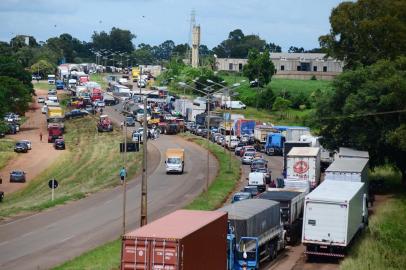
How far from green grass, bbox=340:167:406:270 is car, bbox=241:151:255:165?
24.0 m

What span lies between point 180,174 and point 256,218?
126ft

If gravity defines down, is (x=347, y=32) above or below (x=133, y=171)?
above

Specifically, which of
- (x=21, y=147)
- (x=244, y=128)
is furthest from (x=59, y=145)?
(x=244, y=128)

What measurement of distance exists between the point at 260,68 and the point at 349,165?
3951 inches

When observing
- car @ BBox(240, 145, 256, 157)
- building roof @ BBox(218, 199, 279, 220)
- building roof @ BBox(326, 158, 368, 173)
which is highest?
building roof @ BBox(326, 158, 368, 173)

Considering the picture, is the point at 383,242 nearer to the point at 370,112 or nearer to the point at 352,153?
the point at 352,153

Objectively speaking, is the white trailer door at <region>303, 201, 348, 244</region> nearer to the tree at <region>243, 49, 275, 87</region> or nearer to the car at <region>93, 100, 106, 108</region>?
the car at <region>93, 100, 106, 108</region>

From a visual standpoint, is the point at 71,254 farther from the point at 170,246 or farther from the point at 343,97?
the point at 343,97

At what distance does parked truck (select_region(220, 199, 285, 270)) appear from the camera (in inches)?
1289

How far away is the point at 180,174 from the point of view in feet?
239

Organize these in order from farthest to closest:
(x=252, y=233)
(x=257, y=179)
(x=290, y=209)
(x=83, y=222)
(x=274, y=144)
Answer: (x=274, y=144), (x=257, y=179), (x=83, y=222), (x=290, y=209), (x=252, y=233)

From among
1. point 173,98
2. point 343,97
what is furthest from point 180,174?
point 173,98

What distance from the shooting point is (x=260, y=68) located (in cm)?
15062

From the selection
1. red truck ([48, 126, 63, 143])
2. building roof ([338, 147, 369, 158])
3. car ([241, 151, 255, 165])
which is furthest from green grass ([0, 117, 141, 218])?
building roof ([338, 147, 369, 158])
